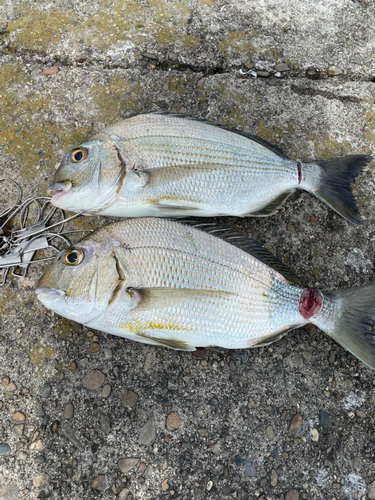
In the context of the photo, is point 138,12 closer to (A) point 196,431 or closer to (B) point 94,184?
(B) point 94,184

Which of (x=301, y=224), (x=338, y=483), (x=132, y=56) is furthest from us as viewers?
(x=132, y=56)

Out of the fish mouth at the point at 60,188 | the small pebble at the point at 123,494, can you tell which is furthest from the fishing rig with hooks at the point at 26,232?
the small pebble at the point at 123,494

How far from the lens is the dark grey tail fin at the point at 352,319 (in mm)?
1924

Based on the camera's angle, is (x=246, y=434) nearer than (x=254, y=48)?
Yes

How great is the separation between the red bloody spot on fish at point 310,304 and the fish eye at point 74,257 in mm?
1382

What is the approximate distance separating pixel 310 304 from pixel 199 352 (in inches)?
31.1

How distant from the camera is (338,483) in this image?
2.04 m

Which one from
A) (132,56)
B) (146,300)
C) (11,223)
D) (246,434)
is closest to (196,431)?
(246,434)

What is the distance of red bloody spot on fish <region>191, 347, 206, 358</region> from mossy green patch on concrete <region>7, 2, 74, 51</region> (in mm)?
2736

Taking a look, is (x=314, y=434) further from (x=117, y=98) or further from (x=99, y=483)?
(x=117, y=98)

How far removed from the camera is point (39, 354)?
218cm

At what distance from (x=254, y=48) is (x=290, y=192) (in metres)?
1.41

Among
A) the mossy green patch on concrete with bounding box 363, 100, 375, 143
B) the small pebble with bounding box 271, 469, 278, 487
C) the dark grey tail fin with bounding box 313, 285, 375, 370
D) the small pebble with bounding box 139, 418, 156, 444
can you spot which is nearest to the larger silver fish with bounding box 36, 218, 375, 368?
the dark grey tail fin with bounding box 313, 285, 375, 370

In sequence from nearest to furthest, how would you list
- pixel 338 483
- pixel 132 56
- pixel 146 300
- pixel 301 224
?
1. pixel 146 300
2. pixel 338 483
3. pixel 301 224
4. pixel 132 56
